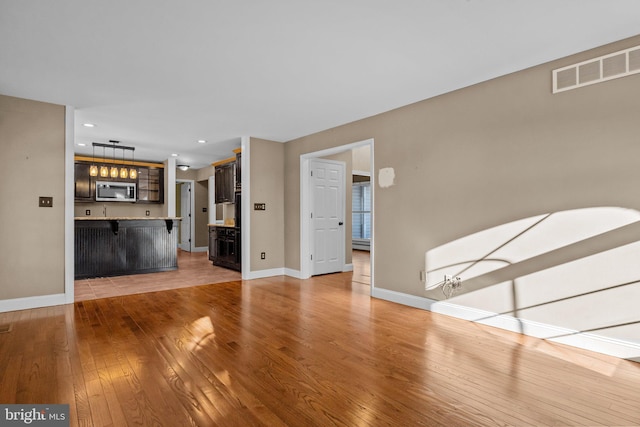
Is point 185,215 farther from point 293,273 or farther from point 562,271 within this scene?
point 562,271

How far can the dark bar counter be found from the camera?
5.88m

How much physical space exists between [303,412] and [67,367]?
6.06ft

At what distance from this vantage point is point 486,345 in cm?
288

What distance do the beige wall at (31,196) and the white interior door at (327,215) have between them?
12.2 ft

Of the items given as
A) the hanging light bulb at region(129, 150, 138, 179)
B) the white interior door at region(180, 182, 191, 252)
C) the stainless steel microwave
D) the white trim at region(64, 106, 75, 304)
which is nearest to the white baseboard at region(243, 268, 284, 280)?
the white trim at region(64, 106, 75, 304)

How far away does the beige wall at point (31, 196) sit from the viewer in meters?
3.94

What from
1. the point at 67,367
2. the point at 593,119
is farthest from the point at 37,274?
the point at 593,119

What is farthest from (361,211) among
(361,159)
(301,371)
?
(301,371)

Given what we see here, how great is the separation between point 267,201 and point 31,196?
11.1 feet

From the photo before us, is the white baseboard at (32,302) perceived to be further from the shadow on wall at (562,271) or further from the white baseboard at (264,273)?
the shadow on wall at (562,271)

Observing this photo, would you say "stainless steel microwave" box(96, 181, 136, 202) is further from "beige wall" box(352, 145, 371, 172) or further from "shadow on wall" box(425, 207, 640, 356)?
"shadow on wall" box(425, 207, 640, 356)

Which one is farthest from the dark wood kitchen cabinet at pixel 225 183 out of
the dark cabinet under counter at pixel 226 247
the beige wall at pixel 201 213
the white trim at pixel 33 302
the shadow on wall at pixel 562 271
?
the shadow on wall at pixel 562 271

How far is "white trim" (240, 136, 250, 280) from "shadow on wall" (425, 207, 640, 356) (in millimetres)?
3570

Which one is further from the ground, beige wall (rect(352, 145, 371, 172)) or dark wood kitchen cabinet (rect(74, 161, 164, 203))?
beige wall (rect(352, 145, 371, 172))
